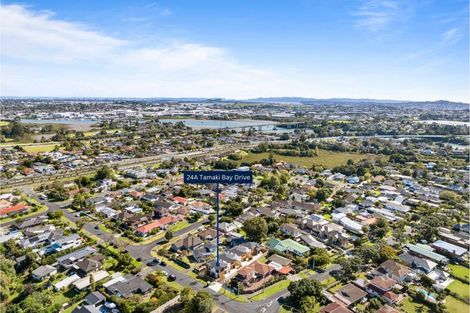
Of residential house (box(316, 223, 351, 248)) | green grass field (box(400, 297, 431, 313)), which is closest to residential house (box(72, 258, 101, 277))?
residential house (box(316, 223, 351, 248))

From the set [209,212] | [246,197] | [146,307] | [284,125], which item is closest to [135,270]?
[146,307]

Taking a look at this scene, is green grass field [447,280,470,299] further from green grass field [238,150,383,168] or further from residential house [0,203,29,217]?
residential house [0,203,29,217]

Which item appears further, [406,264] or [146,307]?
→ [406,264]

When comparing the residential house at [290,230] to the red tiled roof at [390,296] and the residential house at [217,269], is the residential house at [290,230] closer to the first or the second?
the residential house at [217,269]

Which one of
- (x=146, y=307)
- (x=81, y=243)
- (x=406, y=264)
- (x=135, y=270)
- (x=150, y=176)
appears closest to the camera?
(x=146, y=307)

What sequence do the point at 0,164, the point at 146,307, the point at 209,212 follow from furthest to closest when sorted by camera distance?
the point at 0,164
the point at 209,212
the point at 146,307

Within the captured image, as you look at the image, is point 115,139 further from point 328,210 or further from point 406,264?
point 406,264
